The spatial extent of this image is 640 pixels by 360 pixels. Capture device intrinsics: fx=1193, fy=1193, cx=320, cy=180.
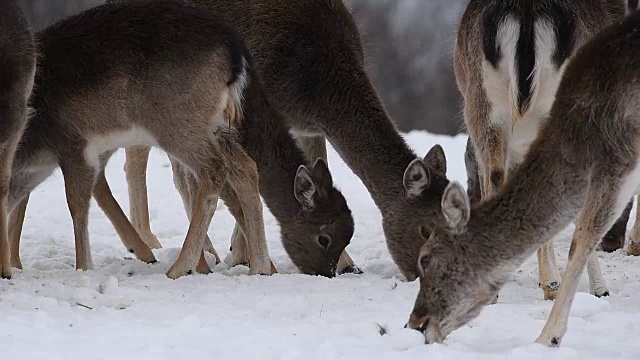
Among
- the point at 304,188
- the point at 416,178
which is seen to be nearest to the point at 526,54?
the point at 416,178

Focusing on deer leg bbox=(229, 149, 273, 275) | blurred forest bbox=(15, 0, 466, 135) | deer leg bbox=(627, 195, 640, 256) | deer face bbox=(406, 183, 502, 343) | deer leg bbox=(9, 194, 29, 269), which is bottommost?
blurred forest bbox=(15, 0, 466, 135)

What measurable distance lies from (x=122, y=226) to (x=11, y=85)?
2.20 metres

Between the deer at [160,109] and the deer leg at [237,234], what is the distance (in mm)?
480

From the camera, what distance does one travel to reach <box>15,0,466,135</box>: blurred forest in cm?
2622

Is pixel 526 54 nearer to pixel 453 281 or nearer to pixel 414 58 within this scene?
pixel 453 281

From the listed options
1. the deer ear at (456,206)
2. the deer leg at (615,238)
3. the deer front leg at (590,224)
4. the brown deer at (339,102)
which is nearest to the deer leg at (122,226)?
the brown deer at (339,102)

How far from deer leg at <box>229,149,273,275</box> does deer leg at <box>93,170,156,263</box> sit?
1067mm

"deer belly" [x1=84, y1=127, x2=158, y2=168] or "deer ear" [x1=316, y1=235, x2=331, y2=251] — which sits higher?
"deer belly" [x1=84, y1=127, x2=158, y2=168]

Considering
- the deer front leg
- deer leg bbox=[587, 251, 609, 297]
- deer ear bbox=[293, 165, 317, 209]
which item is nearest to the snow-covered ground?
deer leg bbox=[587, 251, 609, 297]

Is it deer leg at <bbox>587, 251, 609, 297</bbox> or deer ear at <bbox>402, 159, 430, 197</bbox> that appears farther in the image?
deer ear at <bbox>402, 159, 430, 197</bbox>

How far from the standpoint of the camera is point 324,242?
31.7ft

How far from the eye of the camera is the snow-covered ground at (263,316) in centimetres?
598

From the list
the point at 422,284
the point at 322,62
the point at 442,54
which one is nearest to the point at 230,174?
the point at 322,62

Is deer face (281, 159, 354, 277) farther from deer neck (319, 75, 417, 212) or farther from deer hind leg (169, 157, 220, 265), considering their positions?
deer hind leg (169, 157, 220, 265)
